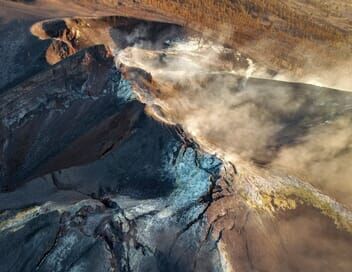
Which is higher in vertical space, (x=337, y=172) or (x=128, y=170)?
(x=128, y=170)

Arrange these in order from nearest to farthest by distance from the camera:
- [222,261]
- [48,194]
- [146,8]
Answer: [222,261]
[48,194]
[146,8]

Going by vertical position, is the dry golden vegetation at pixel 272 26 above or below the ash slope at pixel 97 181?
below

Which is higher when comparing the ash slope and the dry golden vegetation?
the ash slope

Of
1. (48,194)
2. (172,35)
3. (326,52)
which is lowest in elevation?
(326,52)

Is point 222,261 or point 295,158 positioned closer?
point 222,261

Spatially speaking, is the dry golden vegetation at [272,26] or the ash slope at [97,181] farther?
the dry golden vegetation at [272,26]

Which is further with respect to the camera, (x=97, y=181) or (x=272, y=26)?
(x=272, y=26)

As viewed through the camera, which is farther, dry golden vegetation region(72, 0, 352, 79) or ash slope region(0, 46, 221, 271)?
dry golden vegetation region(72, 0, 352, 79)

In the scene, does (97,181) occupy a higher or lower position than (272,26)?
higher

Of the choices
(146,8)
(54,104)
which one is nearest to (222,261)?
(54,104)

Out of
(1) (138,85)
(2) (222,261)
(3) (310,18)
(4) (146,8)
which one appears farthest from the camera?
(3) (310,18)

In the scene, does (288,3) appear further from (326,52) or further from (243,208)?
(243,208)
